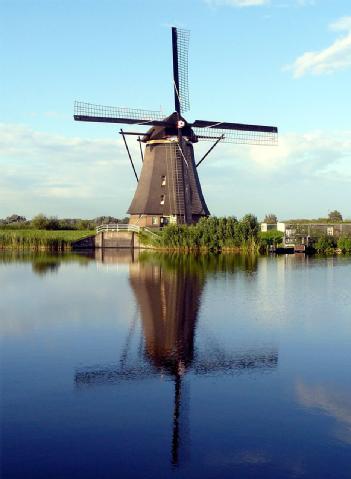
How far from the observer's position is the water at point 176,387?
19.5 feet

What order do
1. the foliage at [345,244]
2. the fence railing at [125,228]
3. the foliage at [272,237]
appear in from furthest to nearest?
the foliage at [345,244], the foliage at [272,237], the fence railing at [125,228]

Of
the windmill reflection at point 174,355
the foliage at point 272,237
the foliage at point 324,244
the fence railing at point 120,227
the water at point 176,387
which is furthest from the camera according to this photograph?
the foliage at point 324,244

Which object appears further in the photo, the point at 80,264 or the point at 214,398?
the point at 80,264

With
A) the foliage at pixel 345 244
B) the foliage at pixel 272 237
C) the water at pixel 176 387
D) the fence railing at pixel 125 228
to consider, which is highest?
the fence railing at pixel 125 228

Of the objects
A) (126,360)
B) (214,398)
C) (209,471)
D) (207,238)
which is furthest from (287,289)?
(207,238)

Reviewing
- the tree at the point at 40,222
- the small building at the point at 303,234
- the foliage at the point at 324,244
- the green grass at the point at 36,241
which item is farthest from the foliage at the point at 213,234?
the tree at the point at 40,222

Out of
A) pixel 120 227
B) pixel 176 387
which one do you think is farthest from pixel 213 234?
pixel 176 387

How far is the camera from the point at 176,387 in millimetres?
8219

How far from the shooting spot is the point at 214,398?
25.4 feet

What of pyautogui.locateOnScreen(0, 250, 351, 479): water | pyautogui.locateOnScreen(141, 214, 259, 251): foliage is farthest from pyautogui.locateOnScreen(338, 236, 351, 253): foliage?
pyautogui.locateOnScreen(0, 250, 351, 479): water

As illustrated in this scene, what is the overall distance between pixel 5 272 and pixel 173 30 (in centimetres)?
2357

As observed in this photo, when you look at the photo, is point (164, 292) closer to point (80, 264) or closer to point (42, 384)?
point (42, 384)

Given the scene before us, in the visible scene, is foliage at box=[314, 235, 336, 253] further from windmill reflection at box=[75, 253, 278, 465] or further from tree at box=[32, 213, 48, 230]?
windmill reflection at box=[75, 253, 278, 465]

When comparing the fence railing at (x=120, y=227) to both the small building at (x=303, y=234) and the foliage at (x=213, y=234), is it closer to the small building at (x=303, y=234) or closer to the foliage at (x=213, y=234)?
the foliage at (x=213, y=234)
